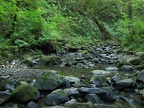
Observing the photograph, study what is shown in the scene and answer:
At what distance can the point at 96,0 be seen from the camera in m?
24.8

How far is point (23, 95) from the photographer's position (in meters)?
4.30

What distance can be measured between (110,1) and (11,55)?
20777 millimetres

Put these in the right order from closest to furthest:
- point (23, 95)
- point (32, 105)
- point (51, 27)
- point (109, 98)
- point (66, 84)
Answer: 1. point (32, 105)
2. point (23, 95)
3. point (109, 98)
4. point (66, 84)
5. point (51, 27)

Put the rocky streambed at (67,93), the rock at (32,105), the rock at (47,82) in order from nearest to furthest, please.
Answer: the rock at (32,105) < the rocky streambed at (67,93) < the rock at (47,82)

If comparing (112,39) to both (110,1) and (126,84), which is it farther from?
(126,84)

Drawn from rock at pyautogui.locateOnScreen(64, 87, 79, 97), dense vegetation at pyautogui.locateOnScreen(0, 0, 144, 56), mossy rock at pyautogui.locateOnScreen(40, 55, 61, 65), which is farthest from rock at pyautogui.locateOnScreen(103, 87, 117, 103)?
dense vegetation at pyautogui.locateOnScreen(0, 0, 144, 56)

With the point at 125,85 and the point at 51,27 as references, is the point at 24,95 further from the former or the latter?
the point at 51,27

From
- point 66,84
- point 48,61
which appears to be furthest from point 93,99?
point 48,61

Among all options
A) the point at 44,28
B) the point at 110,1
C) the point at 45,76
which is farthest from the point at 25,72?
the point at 110,1

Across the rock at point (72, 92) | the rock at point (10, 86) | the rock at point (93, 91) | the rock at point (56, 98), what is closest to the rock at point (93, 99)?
the rock at point (93, 91)

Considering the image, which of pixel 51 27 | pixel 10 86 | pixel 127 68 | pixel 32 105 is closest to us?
pixel 32 105

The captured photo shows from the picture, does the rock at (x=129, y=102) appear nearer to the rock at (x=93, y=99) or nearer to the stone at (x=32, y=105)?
the rock at (x=93, y=99)

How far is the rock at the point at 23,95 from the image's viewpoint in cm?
425

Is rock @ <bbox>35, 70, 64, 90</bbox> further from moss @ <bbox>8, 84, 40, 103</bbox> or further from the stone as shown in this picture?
the stone
